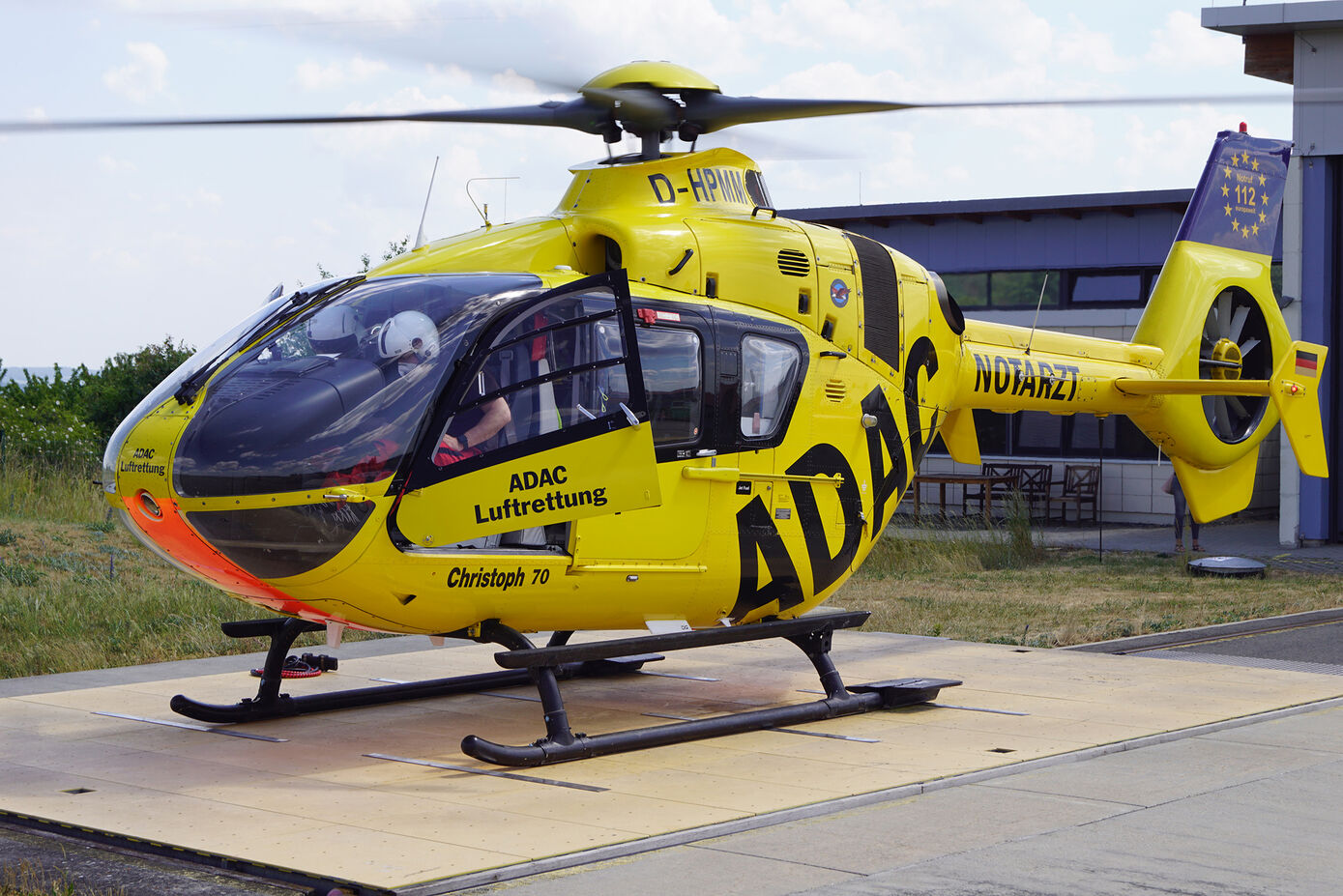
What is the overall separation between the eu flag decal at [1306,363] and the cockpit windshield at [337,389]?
7505mm

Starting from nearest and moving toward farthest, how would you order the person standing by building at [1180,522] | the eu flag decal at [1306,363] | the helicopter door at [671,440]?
the helicopter door at [671,440] → the eu flag decal at [1306,363] → the person standing by building at [1180,522]

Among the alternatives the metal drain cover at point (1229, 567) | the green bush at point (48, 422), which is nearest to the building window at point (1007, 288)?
the metal drain cover at point (1229, 567)

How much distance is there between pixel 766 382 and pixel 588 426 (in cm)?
161

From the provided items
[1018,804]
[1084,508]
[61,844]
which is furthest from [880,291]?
[1084,508]

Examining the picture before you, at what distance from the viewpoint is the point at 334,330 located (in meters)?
7.70

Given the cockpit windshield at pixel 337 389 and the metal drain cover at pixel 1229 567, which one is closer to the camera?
the cockpit windshield at pixel 337 389

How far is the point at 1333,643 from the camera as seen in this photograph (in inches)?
492

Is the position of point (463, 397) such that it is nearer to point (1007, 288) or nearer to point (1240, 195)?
point (1240, 195)

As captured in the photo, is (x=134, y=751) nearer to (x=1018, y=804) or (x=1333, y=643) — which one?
(x=1018, y=804)

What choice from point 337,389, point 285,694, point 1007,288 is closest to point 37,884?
point 337,389

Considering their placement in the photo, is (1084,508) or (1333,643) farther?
(1084,508)

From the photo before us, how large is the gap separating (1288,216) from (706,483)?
15263 mm

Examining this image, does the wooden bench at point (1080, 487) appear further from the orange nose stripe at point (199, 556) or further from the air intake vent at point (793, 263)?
the orange nose stripe at point (199, 556)

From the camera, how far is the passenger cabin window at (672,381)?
8.34 metres
